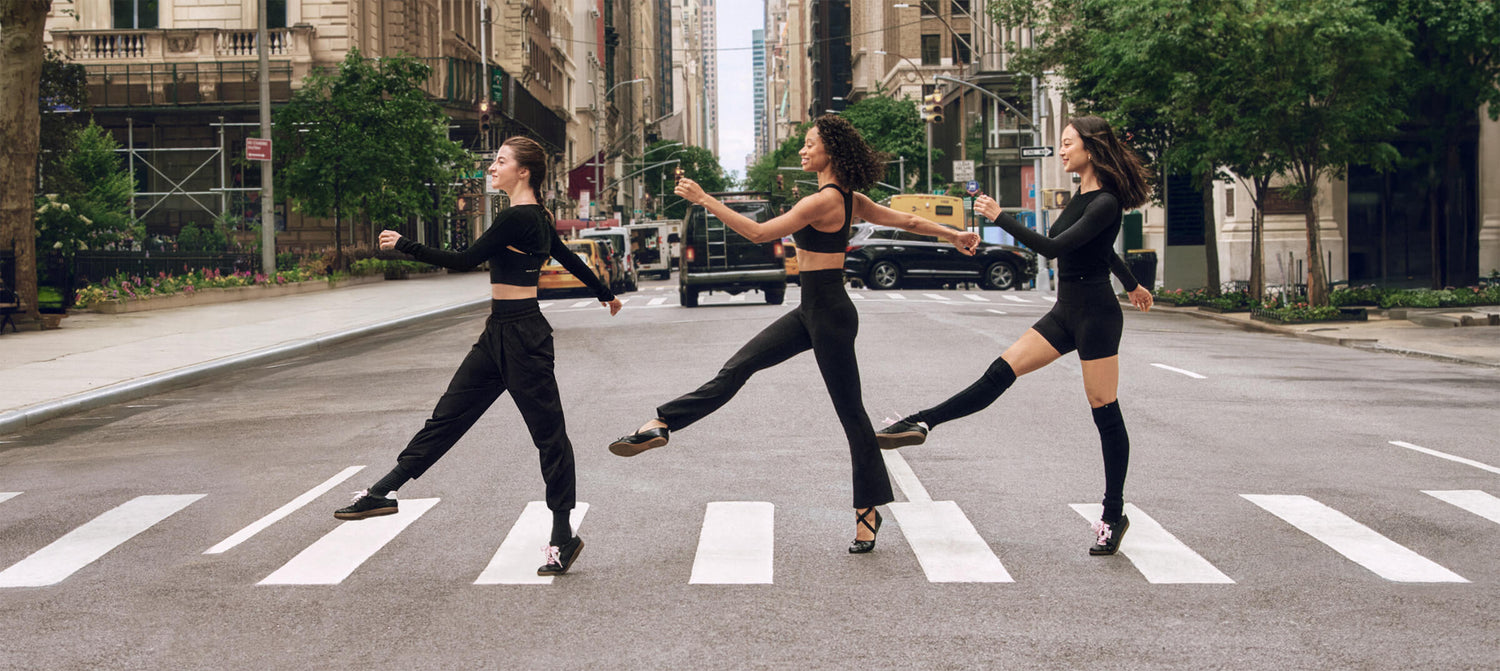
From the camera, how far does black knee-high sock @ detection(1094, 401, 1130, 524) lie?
702 cm

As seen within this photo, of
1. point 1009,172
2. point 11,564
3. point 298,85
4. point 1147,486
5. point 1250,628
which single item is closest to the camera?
point 1250,628

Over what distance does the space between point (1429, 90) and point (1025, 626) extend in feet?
104

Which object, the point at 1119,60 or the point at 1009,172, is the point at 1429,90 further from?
the point at 1009,172

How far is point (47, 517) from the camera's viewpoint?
28.0 ft

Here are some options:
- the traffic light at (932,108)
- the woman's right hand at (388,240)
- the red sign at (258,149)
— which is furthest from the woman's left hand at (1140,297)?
the traffic light at (932,108)

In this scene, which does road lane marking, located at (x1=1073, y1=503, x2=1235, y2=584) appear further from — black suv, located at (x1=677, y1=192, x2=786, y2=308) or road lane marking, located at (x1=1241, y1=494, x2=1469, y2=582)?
black suv, located at (x1=677, y1=192, x2=786, y2=308)

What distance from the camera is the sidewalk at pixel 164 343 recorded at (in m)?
14.9

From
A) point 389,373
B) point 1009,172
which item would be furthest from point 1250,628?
point 1009,172

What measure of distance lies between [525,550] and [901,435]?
1.86m

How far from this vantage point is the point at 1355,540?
24.4 feet

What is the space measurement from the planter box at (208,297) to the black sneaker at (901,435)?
2350cm

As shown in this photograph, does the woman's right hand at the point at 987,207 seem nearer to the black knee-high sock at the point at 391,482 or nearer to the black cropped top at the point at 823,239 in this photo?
the black cropped top at the point at 823,239

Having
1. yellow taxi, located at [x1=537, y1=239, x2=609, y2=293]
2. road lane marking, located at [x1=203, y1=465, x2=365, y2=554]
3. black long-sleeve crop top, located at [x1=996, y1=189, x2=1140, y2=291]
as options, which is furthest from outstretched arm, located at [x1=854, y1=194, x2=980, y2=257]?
yellow taxi, located at [x1=537, y1=239, x2=609, y2=293]

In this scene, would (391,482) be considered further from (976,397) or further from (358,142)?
(358,142)
